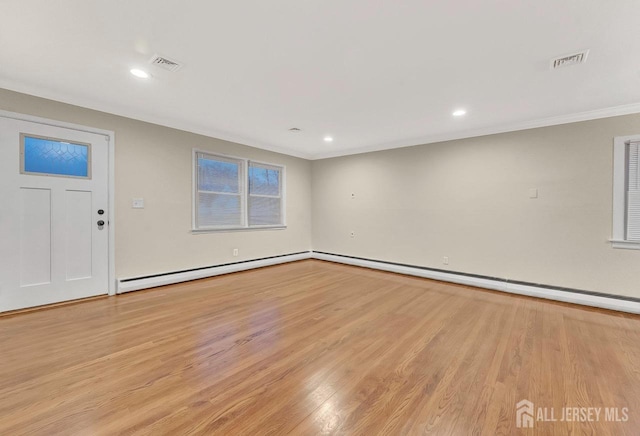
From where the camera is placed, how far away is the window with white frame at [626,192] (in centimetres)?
312

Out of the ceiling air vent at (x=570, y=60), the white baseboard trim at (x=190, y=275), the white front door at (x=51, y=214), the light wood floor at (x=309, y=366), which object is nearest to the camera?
the light wood floor at (x=309, y=366)

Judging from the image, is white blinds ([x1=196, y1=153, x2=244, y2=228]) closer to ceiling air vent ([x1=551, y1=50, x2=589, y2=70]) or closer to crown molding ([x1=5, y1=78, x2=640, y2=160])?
crown molding ([x1=5, y1=78, x2=640, y2=160])

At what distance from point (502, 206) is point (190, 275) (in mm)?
4950

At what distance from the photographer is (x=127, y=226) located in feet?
12.0

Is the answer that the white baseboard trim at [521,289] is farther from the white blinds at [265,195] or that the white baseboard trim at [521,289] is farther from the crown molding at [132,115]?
the crown molding at [132,115]

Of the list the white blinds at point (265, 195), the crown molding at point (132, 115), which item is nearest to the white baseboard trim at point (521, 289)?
the white blinds at point (265, 195)

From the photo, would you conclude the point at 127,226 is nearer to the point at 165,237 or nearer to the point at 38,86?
the point at 165,237

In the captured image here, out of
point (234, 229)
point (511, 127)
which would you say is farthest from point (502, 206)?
point (234, 229)

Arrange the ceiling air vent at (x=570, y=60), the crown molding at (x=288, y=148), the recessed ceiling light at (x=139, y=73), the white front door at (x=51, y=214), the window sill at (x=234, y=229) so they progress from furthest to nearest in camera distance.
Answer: the window sill at (x=234, y=229)
the crown molding at (x=288, y=148)
the white front door at (x=51, y=214)
the recessed ceiling light at (x=139, y=73)
the ceiling air vent at (x=570, y=60)

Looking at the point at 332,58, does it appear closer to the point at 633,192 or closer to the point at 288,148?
the point at 288,148

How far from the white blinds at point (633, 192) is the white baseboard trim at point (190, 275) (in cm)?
522

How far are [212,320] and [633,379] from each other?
3.42 m

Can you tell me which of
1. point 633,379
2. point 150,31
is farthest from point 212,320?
point 633,379

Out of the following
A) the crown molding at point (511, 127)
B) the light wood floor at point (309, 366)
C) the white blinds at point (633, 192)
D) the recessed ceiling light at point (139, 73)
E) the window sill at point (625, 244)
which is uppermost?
the recessed ceiling light at point (139, 73)
